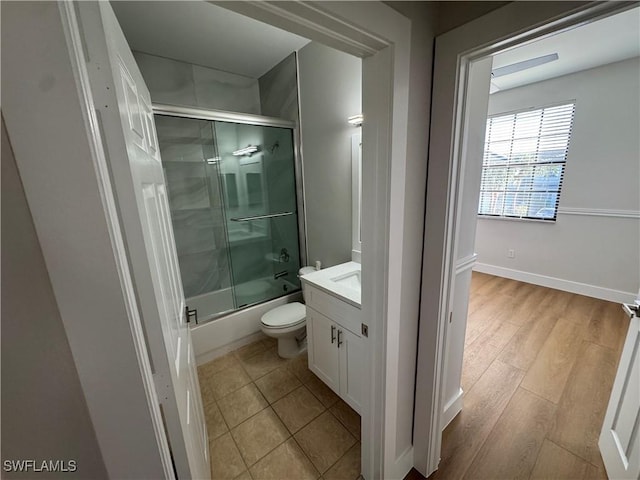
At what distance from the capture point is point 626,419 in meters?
1.16

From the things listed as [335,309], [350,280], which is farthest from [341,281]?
[335,309]

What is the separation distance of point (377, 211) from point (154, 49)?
273 cm

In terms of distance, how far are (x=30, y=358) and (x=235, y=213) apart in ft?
8.36

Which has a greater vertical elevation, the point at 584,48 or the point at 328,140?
the point at 584,48

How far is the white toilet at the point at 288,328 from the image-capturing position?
211cm

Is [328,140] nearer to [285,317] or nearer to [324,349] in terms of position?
[285,317]

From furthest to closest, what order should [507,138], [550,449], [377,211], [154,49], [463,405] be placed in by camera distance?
[507,138] < [154,49] < [463,405] < [550,449] < [377,211]

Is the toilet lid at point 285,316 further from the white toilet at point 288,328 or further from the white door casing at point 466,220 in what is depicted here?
the white door casing at point 466,220

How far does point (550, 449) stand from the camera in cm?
144

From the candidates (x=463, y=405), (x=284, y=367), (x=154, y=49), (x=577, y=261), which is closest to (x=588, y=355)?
(x=463, y=405)

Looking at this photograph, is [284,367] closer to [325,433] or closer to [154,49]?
[325,433]

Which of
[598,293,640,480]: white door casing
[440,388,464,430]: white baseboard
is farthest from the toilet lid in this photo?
[598,293,640,480]: white door casing

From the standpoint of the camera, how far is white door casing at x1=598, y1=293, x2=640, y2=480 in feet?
3.53
